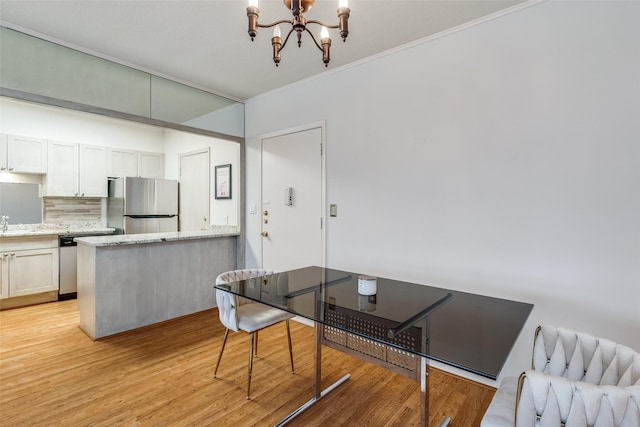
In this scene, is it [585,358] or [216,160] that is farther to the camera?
[216,160]

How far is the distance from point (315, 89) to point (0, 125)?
4.04 meters

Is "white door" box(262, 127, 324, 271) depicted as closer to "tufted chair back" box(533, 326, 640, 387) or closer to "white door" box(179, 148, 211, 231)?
"white door" box(179, 148, 211, 231)

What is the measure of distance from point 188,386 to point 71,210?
3.99m

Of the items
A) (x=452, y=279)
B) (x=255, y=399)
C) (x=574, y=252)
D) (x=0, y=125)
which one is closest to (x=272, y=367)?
(x=255, y=399)

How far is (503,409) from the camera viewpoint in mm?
1239

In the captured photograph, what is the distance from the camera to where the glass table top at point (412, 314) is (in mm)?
1138

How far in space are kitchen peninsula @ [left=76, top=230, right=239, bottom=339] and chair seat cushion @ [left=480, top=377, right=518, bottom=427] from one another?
3037mm

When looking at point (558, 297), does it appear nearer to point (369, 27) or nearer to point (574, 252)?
point (574, 252)

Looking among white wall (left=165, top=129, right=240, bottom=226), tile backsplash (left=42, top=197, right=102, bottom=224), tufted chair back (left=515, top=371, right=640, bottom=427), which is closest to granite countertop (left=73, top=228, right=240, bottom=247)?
white wall (left=165, top=129, right=240, bottom=226)

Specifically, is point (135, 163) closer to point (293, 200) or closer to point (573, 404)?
point (293, 200)

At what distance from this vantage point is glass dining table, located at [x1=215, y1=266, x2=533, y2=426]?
116 centimetres

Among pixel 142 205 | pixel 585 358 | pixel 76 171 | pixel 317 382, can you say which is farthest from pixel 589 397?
pixel 76 171

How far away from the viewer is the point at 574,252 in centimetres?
194

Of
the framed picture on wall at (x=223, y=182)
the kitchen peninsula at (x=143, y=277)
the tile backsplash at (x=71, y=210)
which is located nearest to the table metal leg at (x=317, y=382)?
the kitchen peninsula at (x=143, y=277)
